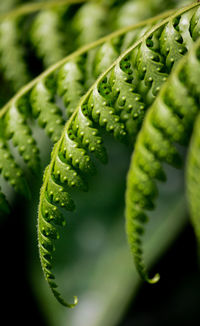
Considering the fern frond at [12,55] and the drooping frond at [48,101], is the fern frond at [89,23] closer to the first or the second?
the fern frond at [12,55]

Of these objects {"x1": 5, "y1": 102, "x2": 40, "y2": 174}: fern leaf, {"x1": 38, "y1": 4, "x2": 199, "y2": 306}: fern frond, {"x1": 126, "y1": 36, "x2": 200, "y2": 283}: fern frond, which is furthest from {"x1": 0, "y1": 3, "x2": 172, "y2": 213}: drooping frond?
{"x1": 126, "y1": 36, "x2": 200, "y2": 283}: fern frond

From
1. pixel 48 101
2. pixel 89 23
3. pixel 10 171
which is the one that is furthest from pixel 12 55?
pixel 10 171

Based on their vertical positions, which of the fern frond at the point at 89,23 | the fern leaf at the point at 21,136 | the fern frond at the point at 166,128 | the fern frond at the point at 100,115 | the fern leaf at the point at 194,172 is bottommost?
the fern leaf at the point at 194,172

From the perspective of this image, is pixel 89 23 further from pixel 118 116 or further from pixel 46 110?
pixel 118 116

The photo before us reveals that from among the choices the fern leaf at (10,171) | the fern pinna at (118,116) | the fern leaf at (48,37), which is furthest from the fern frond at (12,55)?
the fern leaf at (10,171)

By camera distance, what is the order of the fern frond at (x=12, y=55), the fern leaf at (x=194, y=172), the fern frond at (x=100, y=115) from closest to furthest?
the fern leaf at (x=194, y=172) → the fern frond at (x=100, y=115) → the fern frond at (x=12, y=55)

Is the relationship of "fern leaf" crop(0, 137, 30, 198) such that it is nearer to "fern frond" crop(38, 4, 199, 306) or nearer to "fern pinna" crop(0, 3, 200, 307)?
"fern pinna" crop(0, 3, 200, 307)

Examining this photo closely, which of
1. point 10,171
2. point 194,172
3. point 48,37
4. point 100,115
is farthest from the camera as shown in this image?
point 48,37

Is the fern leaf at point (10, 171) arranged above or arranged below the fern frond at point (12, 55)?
below
